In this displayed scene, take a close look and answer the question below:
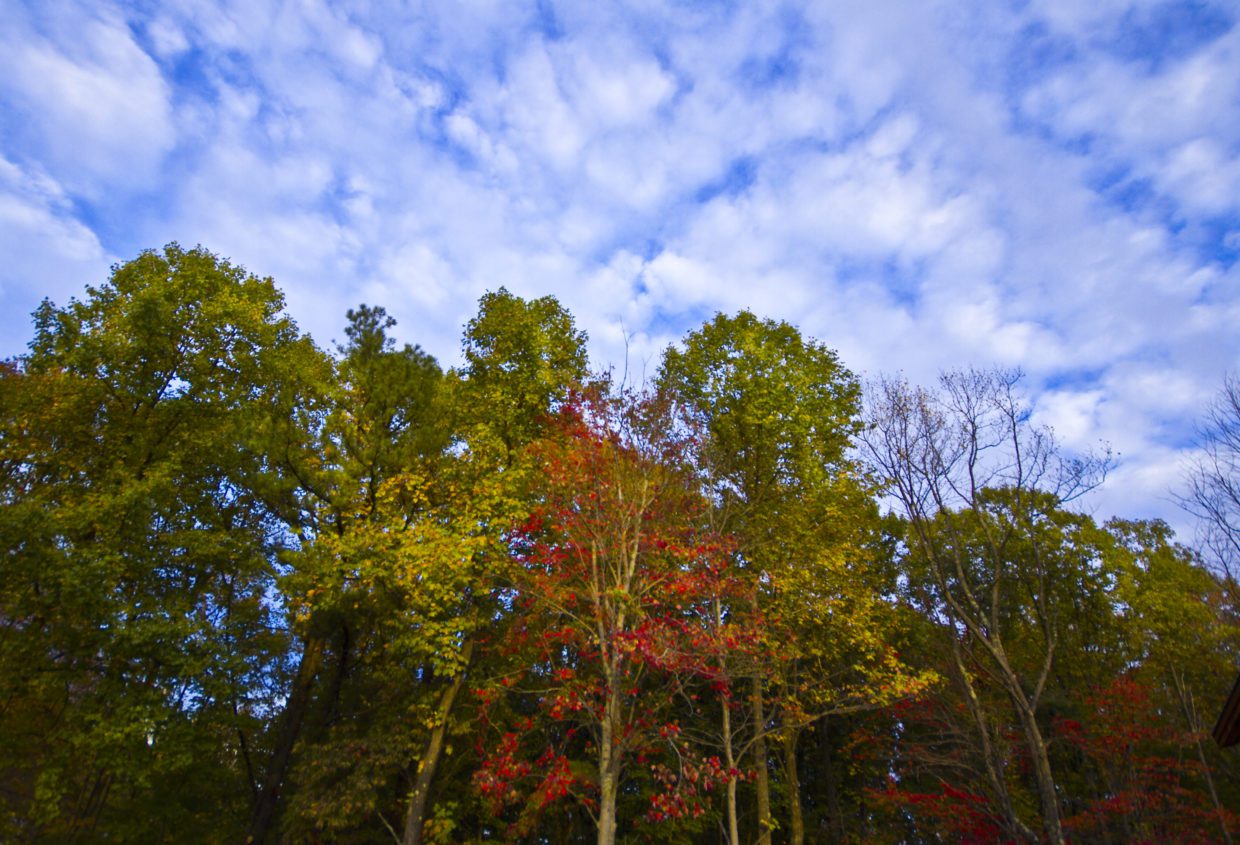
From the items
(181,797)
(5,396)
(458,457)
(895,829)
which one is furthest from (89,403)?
(895,829)

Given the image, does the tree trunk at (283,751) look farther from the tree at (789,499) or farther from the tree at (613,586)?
the tree at (789,499)

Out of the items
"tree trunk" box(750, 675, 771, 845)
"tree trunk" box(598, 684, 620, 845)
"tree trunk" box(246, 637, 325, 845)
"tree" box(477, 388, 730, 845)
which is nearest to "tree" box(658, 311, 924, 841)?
"tree trunk" box(750, 675, 771, 845)

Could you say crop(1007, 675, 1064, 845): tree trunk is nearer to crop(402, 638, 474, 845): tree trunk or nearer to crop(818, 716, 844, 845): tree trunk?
crop(402, 638, 474, 845): tree trunk

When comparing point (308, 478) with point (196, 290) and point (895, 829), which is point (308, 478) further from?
point (895, 829)

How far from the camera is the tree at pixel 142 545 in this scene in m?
11.5

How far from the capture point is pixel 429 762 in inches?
500

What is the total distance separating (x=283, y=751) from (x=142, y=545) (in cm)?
489

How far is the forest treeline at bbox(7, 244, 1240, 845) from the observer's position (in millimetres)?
11609

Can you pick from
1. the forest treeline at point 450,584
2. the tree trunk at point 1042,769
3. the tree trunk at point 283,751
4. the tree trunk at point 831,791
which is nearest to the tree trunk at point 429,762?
the forest treeline at point 450,584

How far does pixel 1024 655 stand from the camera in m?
23.2

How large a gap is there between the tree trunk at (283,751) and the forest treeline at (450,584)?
60 millimetres

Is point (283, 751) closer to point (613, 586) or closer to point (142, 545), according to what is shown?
point (142, 545)

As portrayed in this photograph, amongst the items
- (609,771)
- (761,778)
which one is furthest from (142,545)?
(761,778)

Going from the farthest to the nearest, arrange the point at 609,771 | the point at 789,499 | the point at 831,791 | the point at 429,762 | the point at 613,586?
the point at 831,791
the point at 789,499
the point at 429,762
the point at 613,586
the point at 609,771
